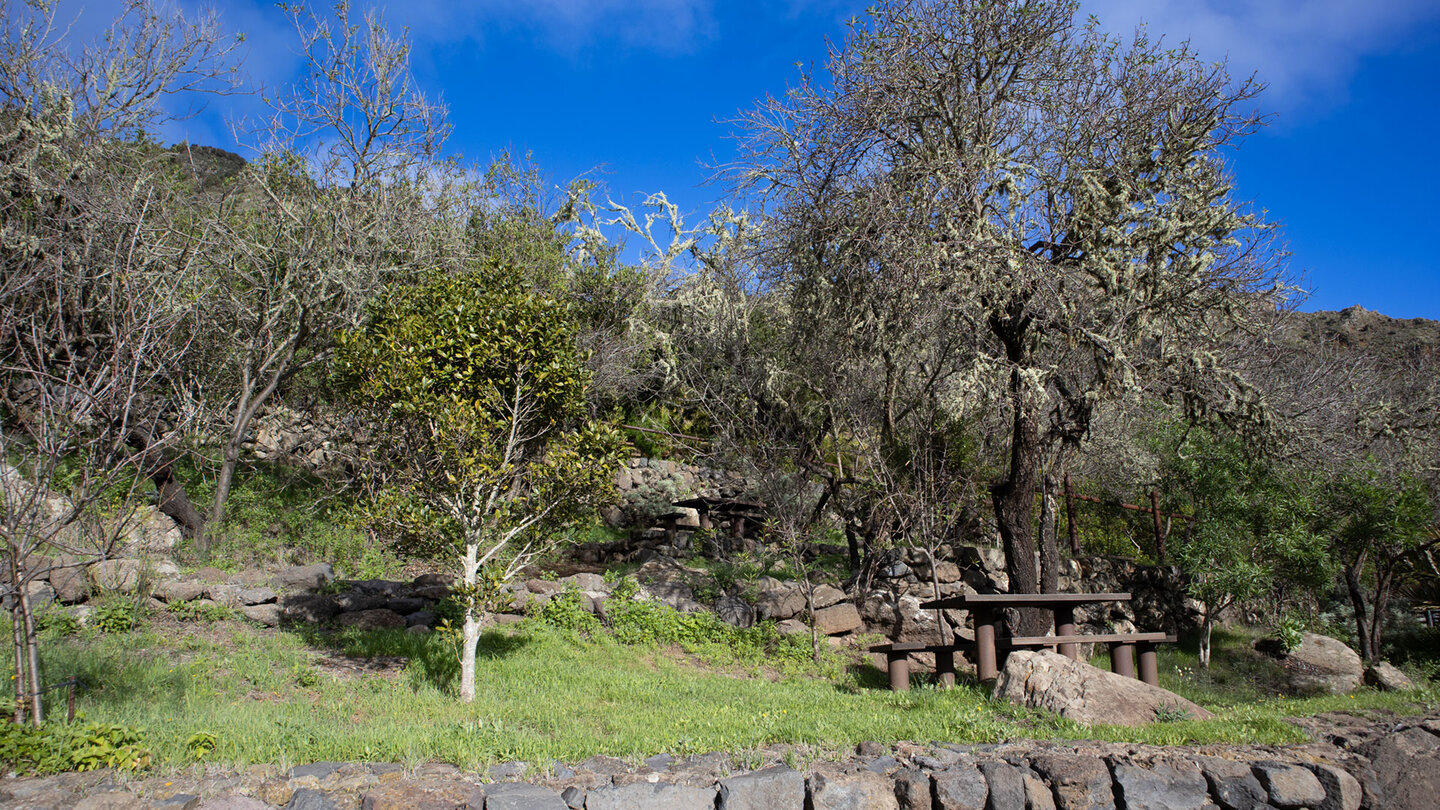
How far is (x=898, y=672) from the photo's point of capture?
7.95 meters

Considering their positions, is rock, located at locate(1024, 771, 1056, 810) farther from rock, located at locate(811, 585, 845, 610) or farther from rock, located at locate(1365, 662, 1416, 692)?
rock, located at locate(1365, 662, 1416, 692)

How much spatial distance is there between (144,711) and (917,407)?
→ 890 cm

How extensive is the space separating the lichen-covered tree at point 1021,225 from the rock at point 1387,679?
3.28 m

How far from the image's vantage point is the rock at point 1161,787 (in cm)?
500

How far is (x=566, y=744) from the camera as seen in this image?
521 cm

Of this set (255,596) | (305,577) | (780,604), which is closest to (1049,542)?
(780,604)

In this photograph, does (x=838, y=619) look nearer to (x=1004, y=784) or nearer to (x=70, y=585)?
(x=1004, y=784)

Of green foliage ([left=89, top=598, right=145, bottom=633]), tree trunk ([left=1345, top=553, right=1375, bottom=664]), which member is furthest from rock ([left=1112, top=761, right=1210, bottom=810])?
green foliage ([left=89, top=598, right=145, bottom=633])

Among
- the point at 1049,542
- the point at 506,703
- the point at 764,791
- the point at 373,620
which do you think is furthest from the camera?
the point at 1049,542

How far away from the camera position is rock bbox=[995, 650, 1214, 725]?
623 cm

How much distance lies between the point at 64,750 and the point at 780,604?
757 cm

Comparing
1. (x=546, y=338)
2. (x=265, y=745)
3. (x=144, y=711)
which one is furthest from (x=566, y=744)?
(x=546, y=338)

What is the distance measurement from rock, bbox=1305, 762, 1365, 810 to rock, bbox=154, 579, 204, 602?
31.6ft

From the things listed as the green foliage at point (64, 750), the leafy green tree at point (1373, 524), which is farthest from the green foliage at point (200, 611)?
the leafy green tree at point (1373, 524)
